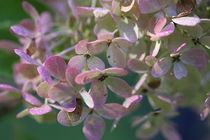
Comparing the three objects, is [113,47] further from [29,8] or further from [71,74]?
[29,8]

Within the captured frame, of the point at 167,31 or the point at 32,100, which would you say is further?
the point at 32,100

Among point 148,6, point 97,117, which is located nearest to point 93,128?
point 97,117

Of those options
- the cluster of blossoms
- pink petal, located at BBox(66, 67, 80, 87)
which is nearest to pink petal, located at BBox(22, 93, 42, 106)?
the cluster of blossoms

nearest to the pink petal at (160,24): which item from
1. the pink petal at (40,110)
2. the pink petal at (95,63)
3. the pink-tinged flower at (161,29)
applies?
the pink-tinged flower at (161,29)

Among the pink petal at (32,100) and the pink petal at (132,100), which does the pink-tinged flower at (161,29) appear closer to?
the pink petal at (132,100)

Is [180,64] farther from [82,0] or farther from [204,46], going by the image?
[82,0]

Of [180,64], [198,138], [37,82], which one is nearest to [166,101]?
[180,64]
